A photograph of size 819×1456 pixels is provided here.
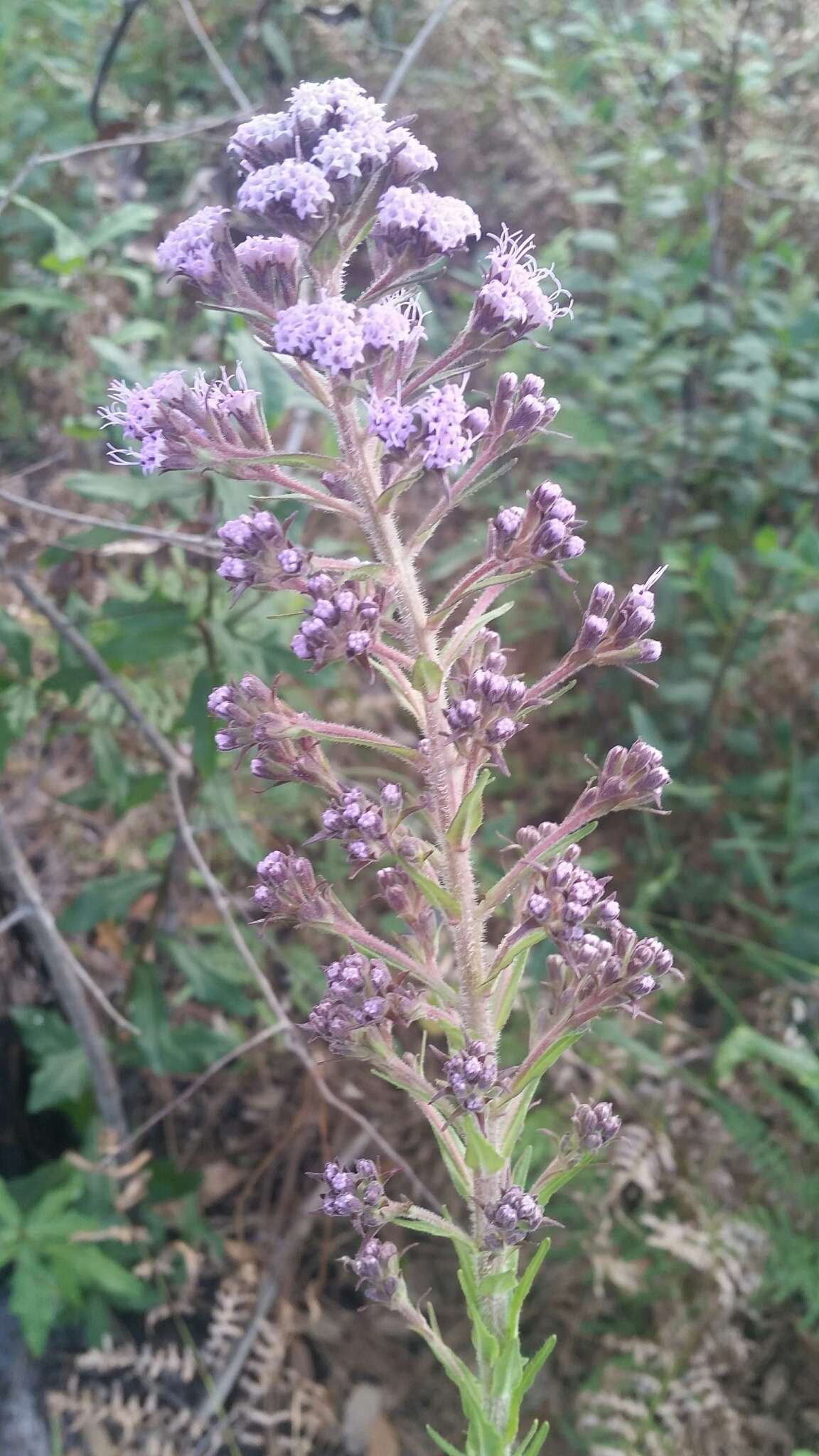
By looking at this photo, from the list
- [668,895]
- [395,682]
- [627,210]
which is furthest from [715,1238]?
[627,210]

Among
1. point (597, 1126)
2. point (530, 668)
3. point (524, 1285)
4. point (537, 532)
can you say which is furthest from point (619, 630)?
point (530, 668)

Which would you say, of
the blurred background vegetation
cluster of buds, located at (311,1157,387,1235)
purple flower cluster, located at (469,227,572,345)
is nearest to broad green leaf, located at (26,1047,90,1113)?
the blurred background vegetation

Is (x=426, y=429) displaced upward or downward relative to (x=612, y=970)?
upward

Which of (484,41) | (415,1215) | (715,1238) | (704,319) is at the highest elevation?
(484,41)

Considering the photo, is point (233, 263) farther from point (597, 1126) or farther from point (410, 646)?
point (597, 1126)

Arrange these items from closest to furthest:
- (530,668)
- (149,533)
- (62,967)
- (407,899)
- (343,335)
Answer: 1. (343,335)
2. (407,899)
3. (149,533)
4. (62,967)
5. (530,668)

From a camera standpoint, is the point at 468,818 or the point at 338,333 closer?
the point at 338,333

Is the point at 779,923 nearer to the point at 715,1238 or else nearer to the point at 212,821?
the point at 715,1238
